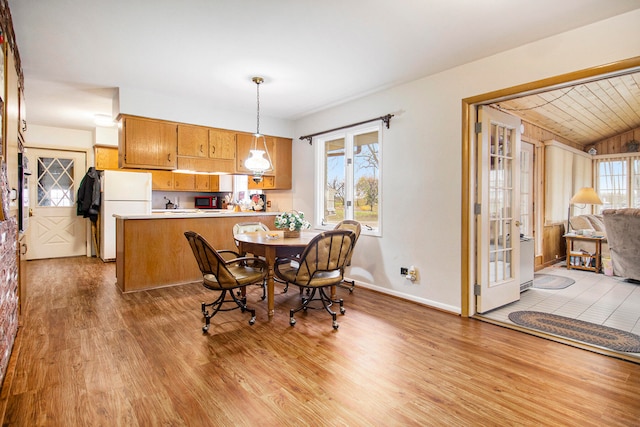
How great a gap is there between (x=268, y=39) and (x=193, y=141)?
2.40 metres

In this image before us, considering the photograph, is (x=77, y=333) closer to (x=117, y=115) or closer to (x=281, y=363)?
(x=281, y=363)

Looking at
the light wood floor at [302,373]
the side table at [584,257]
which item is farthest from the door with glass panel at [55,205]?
the side table at [584,257]

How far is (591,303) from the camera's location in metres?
3.69

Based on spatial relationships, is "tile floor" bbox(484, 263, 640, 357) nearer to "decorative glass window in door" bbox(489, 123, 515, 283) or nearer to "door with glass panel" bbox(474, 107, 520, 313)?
"door with glass panel" bbox(474, 107, 520, 313)

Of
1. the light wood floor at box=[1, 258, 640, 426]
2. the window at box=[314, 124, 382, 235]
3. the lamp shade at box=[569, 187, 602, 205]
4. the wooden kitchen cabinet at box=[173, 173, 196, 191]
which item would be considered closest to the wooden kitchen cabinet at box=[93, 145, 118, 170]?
the wooden kitchen cabinet at box=[173, 173, 196, 191]

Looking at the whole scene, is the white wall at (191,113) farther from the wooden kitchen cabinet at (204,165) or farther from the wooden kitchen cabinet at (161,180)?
the wooden kitchen cabinet at (161,180)

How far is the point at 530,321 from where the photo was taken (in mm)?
3131

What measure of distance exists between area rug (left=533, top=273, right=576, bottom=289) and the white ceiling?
3.20m

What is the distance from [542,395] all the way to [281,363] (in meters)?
1.62

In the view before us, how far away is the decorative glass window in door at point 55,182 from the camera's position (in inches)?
246

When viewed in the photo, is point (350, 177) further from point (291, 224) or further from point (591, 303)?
point (591, 303)

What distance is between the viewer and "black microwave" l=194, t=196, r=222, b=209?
7.70 metres

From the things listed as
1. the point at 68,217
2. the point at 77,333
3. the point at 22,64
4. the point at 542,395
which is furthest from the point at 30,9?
the point at 68,217

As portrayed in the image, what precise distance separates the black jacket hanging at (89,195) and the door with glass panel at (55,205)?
493 millimetres
